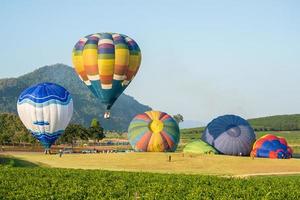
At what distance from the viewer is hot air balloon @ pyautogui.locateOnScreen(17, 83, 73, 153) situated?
63.3 meters

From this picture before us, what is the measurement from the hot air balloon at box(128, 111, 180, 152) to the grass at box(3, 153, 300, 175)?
2.86 metres

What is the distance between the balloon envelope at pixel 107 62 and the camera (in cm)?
5978

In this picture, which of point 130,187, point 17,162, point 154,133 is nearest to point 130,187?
point 130,187


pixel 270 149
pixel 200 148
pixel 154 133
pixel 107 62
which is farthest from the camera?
pixel 200 148

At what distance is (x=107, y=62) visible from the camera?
59656mm

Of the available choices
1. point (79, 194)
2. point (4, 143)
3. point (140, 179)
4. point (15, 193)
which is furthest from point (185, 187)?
point (4, 143)

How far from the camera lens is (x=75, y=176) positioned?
32.9 metres

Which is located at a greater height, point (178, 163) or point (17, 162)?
point (17, 162)

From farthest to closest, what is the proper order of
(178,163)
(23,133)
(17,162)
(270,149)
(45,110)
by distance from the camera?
(23,133)
(45,110)
(270,149)
(178,163)
(17,162)

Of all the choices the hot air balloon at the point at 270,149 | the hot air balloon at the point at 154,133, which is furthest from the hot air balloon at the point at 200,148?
the hot air balloon at the point at 270,149

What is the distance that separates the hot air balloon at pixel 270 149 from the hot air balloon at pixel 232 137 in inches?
57.0

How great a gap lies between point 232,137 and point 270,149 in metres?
4.82

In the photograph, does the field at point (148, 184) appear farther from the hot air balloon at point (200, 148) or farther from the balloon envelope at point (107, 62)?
the balloon envelope at point (107, 62)

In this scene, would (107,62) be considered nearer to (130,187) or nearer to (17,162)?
(17,162)
